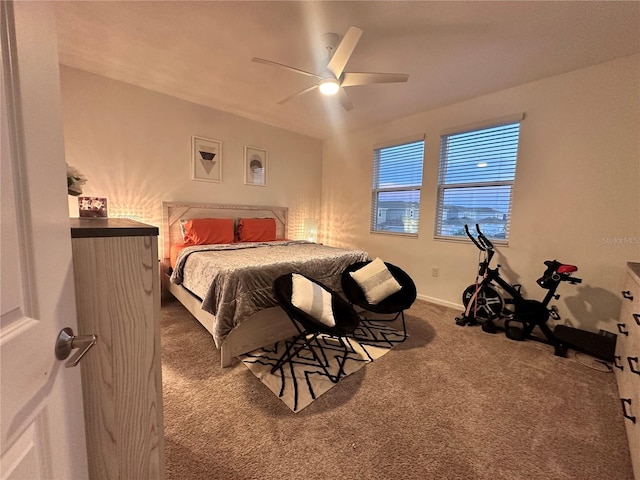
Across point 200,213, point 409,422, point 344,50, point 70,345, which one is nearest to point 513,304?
point 409,422

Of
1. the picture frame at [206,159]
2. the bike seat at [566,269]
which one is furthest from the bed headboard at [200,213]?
the bike seat at [566,269]

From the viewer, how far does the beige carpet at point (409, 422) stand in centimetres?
131

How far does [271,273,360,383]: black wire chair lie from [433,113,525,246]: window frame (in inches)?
81.0

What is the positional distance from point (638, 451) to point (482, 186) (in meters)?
2.66

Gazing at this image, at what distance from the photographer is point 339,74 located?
2189mm

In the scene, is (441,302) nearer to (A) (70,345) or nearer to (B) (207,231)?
(B) (207,231)

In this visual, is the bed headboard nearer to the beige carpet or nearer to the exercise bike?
the beige carpet

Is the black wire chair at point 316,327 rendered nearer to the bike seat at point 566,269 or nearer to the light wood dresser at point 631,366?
the light wood dresser at point 631,366

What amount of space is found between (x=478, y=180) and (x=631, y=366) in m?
2.30

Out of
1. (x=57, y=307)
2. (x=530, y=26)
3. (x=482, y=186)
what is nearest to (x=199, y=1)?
(x=57, y=307)

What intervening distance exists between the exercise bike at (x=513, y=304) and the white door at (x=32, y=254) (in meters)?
3.18

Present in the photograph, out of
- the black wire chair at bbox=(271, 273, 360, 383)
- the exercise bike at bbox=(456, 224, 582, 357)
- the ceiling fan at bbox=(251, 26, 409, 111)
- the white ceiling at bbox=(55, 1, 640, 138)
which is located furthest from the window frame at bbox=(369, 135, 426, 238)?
the black wire chair at bbox=(271, 273, 360, 383)

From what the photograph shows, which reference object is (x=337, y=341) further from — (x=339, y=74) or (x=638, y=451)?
(x=339, y=74)

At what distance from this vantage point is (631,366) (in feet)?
4.99
